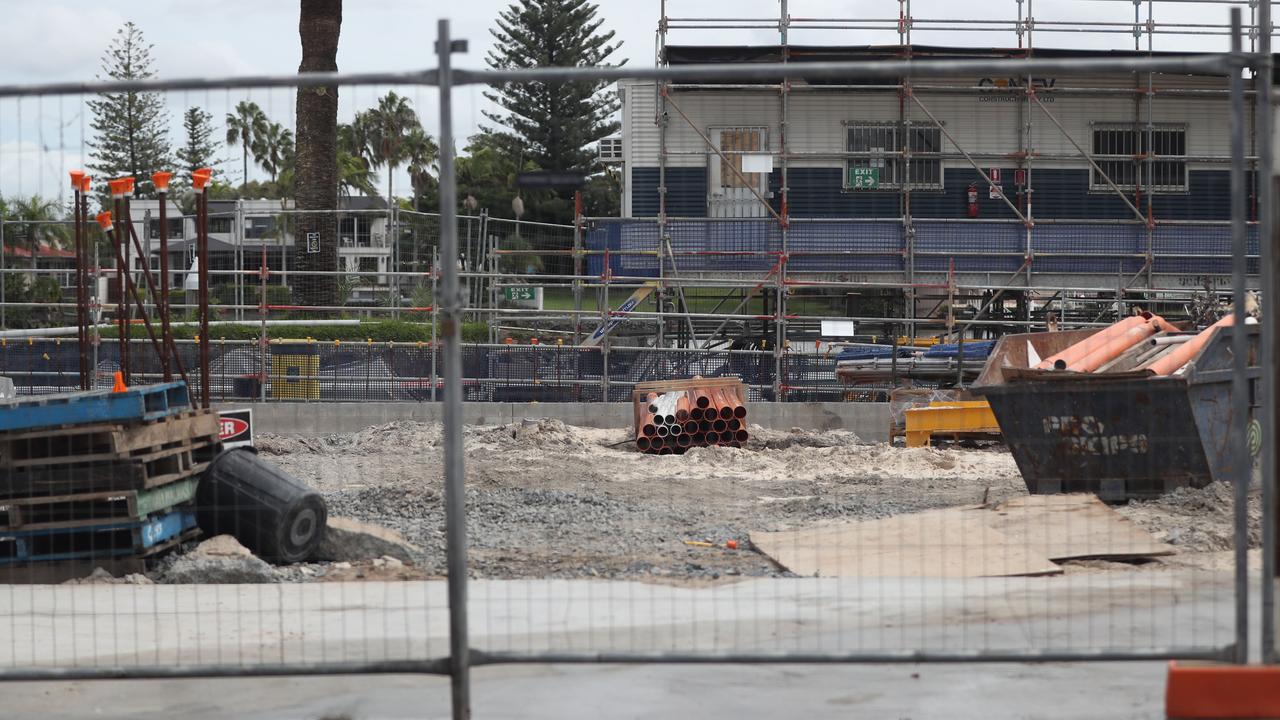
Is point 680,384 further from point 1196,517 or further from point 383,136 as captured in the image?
point 383,136

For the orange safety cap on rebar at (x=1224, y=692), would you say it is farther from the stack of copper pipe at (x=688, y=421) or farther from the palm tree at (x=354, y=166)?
the palm tree at (x=354, y=166)

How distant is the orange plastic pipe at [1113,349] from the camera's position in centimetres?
1229

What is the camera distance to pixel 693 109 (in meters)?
30.0

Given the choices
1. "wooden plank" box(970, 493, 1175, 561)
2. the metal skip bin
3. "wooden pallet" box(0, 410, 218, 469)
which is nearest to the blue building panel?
the metal skip bin

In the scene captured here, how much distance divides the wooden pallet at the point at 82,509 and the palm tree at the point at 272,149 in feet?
248

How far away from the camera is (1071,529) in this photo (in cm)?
Result: 945

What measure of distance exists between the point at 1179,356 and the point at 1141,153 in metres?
20.7

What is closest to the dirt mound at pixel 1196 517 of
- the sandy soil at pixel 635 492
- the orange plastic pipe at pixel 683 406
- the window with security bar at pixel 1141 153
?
the sandy soil at pixel 635 492

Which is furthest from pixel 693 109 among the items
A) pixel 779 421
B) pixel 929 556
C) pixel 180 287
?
pixel 929 556

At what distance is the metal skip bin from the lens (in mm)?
11039

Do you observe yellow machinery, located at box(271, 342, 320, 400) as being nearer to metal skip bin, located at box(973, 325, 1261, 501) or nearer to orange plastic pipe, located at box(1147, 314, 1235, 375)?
metal skip bin, located at box(973, 325, 1261, 501)

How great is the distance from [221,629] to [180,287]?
35.3 m

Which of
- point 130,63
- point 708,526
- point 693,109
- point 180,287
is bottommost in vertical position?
point 708,526

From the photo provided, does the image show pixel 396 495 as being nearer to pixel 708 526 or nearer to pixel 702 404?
pixel 708 526
